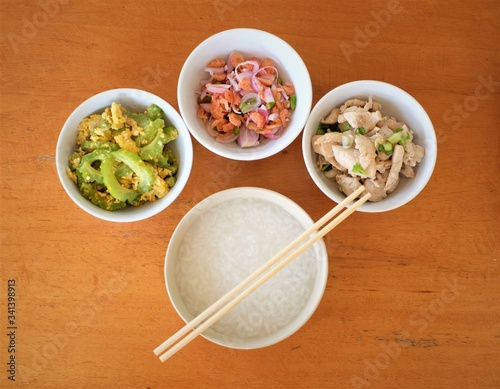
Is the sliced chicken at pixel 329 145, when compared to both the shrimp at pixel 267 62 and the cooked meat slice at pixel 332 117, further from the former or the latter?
the shrimp at pixel 267 62

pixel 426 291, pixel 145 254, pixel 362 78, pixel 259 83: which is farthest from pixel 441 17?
pixel 145 254

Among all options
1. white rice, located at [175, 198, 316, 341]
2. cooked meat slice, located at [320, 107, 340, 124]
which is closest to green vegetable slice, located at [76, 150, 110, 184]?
white rice, located at [175, 198, 316, 341]

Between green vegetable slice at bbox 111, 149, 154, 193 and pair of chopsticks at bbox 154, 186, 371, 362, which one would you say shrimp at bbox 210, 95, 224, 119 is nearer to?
green vegetable slice at bbox 111, 149, 154, 193

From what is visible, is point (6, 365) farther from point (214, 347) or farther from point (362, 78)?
point (362, 78)

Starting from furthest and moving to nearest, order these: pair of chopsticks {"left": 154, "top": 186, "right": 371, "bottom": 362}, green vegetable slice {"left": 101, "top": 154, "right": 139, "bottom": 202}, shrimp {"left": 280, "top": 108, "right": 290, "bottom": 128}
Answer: shrimp {"left": 280, "top": 108, "right": 290, "bottom": 128}, green vegetable slice {"left": 101, "top": 154, "right": 139, "bottom": 202}, pair of chopsticks {"left": 154, "top": 186, "right": 371, "bottom": 362}

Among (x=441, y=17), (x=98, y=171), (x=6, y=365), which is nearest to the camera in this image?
(x=98, y=171)

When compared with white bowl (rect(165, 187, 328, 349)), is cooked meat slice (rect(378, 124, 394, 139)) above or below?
above

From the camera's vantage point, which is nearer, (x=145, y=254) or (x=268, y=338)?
(x=268, y=338)
